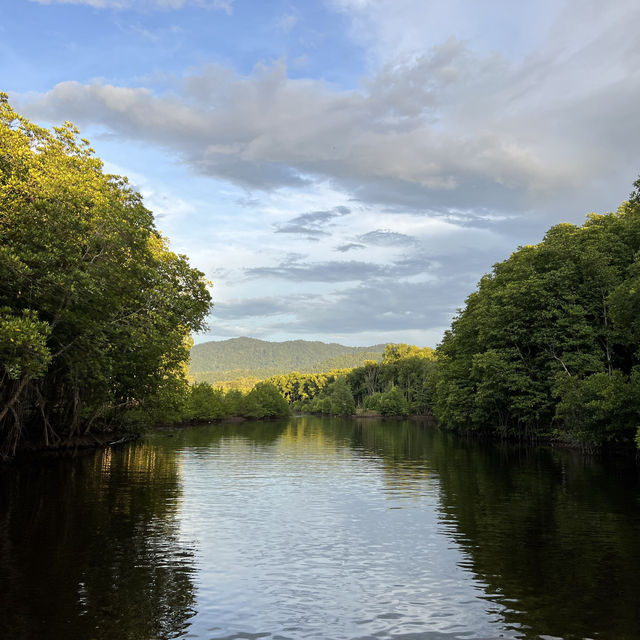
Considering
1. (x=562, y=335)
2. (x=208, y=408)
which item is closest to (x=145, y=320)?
(x=562, y=335)

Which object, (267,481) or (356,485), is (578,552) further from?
(267,481)

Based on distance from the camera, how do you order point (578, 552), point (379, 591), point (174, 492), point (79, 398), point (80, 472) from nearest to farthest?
1. point (379, 591)
2. point (578, 552)
3. point (174, 492)
4. point (80, 472)
5. point (79, 398)

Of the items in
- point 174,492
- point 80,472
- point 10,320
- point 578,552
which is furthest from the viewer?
point 80,472

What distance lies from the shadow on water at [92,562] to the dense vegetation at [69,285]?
691 cm

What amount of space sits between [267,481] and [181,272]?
1852cm

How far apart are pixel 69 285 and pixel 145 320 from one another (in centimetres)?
808

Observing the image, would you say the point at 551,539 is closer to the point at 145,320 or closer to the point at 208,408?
→ the point at 145,320

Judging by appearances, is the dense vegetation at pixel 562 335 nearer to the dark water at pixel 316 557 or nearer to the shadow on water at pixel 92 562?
the dark water at pixel 316 557

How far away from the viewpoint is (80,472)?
35.6 metres

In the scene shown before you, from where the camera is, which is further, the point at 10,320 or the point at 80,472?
the point at 80,472

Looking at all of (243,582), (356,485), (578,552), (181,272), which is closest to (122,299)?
(181,272)

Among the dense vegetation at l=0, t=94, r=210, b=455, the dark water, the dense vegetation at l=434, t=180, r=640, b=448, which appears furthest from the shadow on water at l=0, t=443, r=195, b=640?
the dense vegetation at l=434, t=180, r=640, b=448

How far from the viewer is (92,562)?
624 inches

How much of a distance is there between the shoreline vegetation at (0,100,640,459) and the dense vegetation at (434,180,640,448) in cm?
19
